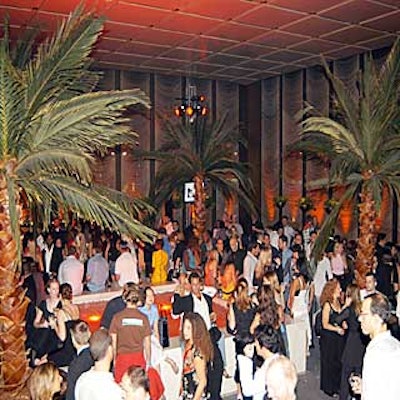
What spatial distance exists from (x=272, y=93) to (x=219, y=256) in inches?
358

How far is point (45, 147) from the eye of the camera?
597cm

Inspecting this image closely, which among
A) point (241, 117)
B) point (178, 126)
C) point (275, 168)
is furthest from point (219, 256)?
point (241, 117)

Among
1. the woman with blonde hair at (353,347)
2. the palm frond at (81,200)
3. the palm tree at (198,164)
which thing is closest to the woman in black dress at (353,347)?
the woman with blonde hair at (353,347)

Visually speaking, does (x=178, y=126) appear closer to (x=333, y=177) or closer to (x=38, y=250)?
(x=38, y=250)

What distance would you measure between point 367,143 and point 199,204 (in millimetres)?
6006

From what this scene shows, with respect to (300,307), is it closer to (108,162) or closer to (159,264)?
(159,264)

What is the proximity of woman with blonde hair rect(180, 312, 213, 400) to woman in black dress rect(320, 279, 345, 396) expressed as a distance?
2029 mm

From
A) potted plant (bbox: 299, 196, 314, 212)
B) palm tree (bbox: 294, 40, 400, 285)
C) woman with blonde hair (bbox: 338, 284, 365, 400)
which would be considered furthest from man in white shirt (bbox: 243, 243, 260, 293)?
potted plant (bbox: 299, 196, 314, 212)

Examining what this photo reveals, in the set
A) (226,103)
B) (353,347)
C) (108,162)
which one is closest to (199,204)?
(108,162)

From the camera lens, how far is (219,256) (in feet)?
36.7

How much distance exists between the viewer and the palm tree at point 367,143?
8.77 meters

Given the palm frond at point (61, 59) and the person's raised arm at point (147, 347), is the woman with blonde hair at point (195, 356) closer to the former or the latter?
the person's raised arm at point (147, 347)

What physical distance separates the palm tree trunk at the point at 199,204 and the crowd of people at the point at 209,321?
201 cm

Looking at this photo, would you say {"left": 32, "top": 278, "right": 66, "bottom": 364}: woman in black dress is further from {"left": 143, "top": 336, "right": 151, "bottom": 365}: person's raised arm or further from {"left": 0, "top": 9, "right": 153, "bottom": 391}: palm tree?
{"left": 143, "top": 336, "right": 151, "bottom": 365}: person's raised arm
